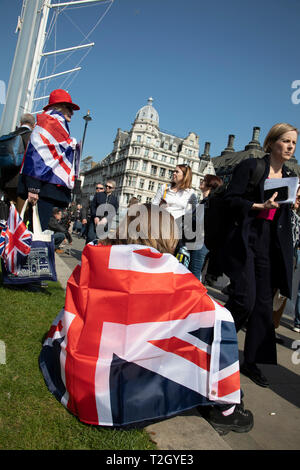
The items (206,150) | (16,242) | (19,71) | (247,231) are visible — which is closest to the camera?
(247,231)

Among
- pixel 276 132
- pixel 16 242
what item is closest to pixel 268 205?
pixel 276 132

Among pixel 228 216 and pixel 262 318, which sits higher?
pixel 228 216

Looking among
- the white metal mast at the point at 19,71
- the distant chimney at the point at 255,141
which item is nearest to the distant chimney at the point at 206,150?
the distant chimney at the point at 255,141

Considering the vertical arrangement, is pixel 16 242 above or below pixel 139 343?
above

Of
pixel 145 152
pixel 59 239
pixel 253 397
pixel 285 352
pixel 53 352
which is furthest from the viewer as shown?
pixel 145 152

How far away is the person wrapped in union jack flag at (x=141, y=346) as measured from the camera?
172 centimetres

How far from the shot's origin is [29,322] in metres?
2.87

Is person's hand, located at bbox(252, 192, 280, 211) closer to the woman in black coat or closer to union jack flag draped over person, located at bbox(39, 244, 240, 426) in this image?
the woman in black coat

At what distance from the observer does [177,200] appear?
16.9 feet

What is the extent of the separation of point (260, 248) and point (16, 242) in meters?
2.39

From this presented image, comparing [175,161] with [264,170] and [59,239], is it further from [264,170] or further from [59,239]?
[264,170]

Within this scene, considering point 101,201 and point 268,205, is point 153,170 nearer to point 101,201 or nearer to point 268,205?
point 101,201

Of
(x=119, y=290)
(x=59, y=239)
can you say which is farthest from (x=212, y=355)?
(x=59, y=239)

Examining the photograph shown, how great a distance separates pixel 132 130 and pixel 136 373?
8214 centimetres
